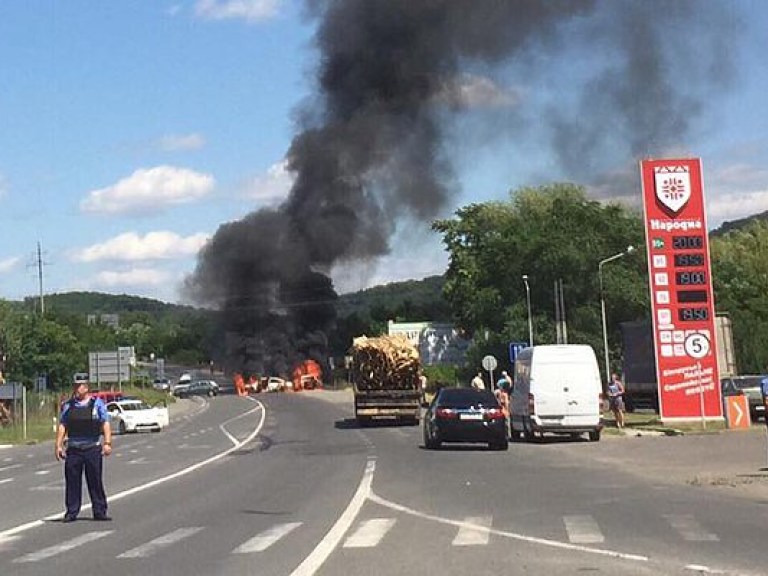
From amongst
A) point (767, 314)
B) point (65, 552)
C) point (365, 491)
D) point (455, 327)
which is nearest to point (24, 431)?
point (365, 491)

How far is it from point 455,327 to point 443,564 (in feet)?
299

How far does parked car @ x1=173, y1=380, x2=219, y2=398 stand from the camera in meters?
104

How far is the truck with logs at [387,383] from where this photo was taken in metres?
43.1

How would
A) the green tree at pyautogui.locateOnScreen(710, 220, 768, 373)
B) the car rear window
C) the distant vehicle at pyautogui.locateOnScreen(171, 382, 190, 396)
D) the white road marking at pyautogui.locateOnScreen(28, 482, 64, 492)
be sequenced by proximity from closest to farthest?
the white road marking at pyautogui.locateOnScreen(28, 482, 64, 492) < the car rear window < the green tree at pyautogui.locateOnScreen(710, 220, 768, 373) < the distant vehicle at pyautogui.locateOnScreen(171, 382, 190, 396)

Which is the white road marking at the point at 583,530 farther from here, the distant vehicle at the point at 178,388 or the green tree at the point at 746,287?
the distant vehicle at the point at 178,388

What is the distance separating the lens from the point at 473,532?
13016 mm

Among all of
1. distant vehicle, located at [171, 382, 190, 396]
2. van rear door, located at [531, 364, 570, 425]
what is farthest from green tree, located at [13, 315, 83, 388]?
van rear door, located at [531, 364, 570, 425]

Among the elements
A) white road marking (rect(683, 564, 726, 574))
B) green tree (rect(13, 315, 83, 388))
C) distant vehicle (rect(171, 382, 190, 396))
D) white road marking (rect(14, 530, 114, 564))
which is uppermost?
green tree (rect(13, 315, 83, 388))

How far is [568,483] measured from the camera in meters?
19.4

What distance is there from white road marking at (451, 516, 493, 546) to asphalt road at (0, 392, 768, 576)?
0.02 m

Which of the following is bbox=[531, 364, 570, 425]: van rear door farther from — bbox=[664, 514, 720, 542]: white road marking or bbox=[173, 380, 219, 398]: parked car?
bbox=[173, 380, 219, 398]: parked car

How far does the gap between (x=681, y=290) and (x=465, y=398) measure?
35.2 ft

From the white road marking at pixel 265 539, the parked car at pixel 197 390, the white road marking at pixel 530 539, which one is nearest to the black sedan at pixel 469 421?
the white road marking at pixel 530 539

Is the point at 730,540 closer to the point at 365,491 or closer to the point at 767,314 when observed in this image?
the point at 365,491
